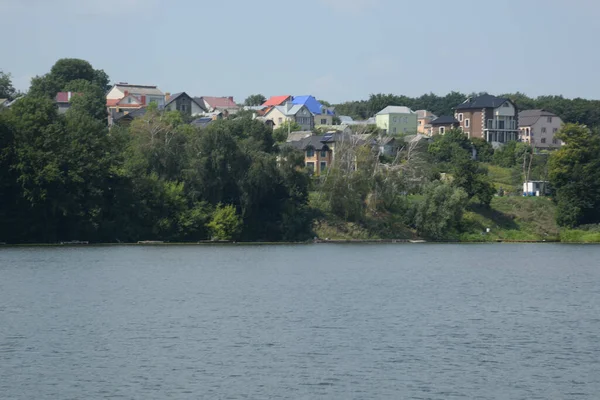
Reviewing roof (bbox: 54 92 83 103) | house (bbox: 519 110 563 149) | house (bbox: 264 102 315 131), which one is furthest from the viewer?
house (bbox: 264 102 315 131)

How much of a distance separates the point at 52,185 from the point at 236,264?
60.3ft

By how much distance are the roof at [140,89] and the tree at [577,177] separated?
273ft

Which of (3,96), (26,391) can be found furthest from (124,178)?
(3,96)

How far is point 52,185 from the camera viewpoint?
67.2 meters

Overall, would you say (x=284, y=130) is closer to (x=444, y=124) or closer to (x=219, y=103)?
(x=444, y=124)

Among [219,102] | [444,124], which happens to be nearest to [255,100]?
[219,102]

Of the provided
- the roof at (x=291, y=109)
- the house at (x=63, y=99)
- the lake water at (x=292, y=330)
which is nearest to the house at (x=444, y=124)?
the roof at (x=291, y=109)

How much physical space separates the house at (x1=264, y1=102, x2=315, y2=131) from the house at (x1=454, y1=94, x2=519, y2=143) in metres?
23.6

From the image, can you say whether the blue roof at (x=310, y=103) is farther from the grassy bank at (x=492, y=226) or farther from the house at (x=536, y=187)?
the grassy bank at (x=492, y=226)

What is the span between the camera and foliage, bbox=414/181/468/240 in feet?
257

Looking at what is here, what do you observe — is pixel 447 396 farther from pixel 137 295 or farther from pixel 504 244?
pixel 504 244

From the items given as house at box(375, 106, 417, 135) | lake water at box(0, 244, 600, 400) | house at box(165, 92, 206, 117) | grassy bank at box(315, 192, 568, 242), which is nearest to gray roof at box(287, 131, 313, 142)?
house at box(375, 106, 417, 135)

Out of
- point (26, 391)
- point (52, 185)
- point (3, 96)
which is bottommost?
point (26, 391)

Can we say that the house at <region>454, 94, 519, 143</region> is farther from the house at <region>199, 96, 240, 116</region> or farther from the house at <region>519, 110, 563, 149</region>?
the house at <region>199, 96, 240, 116</region>
